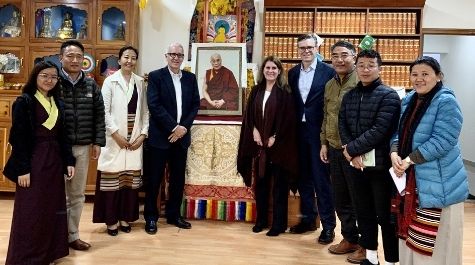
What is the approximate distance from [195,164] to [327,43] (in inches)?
75.4

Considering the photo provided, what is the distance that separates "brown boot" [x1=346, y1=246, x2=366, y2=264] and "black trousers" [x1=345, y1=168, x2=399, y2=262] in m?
0.25

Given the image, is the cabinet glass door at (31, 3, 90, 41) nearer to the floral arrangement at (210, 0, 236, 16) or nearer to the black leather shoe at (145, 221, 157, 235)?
the floral arrangement at (210, 0, 236, 16)

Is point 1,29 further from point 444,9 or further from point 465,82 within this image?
point 465,82

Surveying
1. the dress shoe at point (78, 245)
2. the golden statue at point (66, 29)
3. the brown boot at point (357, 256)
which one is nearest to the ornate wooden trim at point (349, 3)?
the golden statue at point (66, 29)

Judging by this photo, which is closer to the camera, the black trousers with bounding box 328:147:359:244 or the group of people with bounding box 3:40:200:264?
the group of people with bounding box 3:40:200:264

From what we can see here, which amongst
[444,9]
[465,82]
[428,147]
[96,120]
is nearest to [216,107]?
[96,120]

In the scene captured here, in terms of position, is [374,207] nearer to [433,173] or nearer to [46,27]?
[433,173]

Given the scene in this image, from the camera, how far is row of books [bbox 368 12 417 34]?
14.6 ft

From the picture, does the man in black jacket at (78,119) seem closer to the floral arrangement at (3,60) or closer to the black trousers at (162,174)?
the black trousers at (162,174)

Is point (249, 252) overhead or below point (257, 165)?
below

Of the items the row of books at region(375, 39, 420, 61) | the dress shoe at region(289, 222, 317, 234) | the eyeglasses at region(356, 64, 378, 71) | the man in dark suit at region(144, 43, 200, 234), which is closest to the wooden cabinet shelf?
the man in dark suit at region(144, 43, 200, 234)

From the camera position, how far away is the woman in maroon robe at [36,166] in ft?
7.82

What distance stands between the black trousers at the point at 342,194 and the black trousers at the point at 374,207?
0.16 m

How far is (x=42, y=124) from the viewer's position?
97.0 inches
